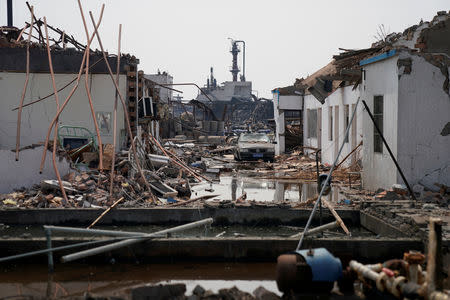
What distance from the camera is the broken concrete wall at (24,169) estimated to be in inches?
600

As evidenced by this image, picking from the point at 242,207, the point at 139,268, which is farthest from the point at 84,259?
the point at 242,207

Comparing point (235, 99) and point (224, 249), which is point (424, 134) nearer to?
point (224, 249)

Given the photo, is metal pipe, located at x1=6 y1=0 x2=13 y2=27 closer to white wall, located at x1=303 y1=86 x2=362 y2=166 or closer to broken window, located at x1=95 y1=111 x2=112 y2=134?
broken window, located at x1=95 y1=111 x2=112 y2=134

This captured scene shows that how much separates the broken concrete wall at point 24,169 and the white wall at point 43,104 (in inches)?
166

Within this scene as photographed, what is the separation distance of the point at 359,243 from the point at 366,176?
24.0 feet

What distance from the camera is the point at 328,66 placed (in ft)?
104

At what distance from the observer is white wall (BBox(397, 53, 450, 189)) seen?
44.3 ft

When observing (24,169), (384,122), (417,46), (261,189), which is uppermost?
(417,46)

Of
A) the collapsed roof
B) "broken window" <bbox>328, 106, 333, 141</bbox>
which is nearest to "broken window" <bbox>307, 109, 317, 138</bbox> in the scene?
"broken window" <bbox>328, 106, 333, 141</bbox>

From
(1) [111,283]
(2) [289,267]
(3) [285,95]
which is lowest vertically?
(1) [111,283]

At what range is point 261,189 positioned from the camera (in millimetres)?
17750

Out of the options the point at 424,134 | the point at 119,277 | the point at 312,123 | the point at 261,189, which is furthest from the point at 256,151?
the point at 119,277

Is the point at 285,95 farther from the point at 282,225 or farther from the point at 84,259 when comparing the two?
the point at 84,259

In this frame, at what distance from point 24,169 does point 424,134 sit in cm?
1075
